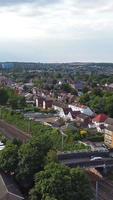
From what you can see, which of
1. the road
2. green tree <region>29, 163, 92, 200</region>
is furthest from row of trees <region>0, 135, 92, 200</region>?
the road

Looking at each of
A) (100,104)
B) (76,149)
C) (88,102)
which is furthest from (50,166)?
(88,102)

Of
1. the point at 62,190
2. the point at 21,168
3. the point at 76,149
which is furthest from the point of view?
the point at 76,149

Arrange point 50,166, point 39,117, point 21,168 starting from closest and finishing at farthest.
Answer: point 50,166
point 21,168
point 39,117

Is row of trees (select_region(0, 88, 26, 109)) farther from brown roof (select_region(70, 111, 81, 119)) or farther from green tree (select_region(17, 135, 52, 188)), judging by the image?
green tree (select_region(17, 135, 52, 188))

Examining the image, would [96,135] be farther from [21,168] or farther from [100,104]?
[21,168]

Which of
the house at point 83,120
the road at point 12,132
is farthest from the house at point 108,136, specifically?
the road at point 12,132

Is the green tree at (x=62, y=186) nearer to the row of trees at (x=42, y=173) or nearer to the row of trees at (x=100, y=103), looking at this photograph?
the row of trees at (x=42, y=173)
